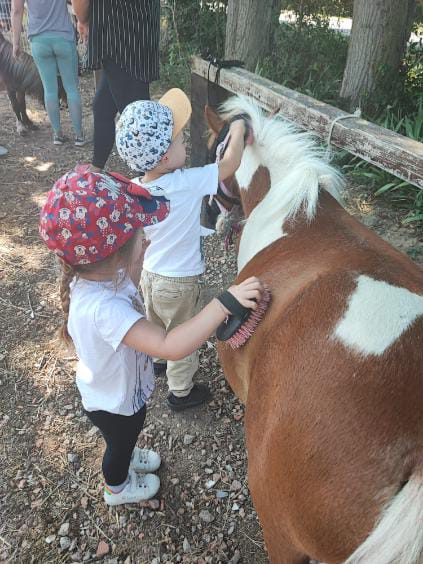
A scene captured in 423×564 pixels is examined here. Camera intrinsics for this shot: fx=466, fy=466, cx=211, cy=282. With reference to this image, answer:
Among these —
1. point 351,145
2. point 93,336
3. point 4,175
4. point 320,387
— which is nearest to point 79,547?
point 93,336

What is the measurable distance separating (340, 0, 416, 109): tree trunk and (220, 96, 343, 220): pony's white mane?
106 inches

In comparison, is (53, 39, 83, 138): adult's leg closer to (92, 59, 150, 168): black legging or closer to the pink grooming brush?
(92, 59, 150, 168): black legging

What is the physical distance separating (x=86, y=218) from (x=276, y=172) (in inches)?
47.3

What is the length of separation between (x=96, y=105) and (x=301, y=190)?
8.94ft

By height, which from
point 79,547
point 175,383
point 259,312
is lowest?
point 79,547

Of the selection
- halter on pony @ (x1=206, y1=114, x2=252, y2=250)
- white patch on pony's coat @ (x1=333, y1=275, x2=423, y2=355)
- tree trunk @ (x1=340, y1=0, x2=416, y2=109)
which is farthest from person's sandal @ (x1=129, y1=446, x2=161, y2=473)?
tree trunk @ (x1=340, y1=0, x2=416, y2=109)

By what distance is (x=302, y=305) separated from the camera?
1.44 meters

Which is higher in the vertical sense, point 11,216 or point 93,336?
point 93,336

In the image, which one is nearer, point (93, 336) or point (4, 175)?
point (93, 336)

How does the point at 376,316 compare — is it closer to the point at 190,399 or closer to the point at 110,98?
the point at 190,399

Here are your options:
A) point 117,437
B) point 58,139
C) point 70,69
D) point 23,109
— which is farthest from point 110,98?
point 117,437

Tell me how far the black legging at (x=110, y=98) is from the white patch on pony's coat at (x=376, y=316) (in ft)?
10.1

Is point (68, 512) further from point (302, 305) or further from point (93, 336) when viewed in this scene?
point (302, 305)

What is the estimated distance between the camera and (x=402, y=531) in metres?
1.01
